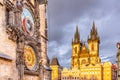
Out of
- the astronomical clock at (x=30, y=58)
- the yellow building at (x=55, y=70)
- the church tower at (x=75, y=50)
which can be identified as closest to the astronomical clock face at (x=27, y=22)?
the astronomical clock at (x=30, y=58)

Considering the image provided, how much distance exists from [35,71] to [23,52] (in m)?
2.78

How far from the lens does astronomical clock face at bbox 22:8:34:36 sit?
17.5 metres

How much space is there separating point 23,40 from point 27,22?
6.84 feet

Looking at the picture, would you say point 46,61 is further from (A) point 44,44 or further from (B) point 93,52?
(B) point 93,52

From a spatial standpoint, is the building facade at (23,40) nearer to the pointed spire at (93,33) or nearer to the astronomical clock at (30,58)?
the astronomical clock at (30,58)

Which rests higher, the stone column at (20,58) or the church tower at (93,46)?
the church tower at (93,46)

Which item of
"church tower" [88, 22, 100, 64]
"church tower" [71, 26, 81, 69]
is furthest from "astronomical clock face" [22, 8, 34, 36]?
"church tower" [71, 26, 81, 69]

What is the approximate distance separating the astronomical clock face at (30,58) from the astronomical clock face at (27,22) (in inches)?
46.5

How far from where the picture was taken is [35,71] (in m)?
18.7

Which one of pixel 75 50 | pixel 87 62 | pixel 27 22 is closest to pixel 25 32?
pixel 27 22

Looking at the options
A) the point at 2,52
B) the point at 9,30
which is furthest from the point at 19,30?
the point at 2,52

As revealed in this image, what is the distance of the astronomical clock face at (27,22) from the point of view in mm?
17484

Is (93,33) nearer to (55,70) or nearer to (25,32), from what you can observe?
(55,70)

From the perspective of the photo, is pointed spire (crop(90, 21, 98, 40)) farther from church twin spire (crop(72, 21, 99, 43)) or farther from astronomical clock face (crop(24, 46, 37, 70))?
astronomical clock face (crop(24, 46, 37, 70))
